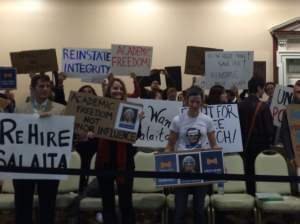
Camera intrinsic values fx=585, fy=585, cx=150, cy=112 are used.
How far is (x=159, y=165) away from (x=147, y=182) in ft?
3.34

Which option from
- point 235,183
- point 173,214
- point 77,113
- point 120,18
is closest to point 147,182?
point 173,214

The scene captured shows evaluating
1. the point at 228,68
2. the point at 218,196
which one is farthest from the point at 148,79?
the point at 218,196

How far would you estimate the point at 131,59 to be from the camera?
23.2 ft

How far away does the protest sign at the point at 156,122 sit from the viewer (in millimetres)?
5789

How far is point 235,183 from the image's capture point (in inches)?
229

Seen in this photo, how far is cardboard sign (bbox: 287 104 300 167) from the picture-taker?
16.0ft

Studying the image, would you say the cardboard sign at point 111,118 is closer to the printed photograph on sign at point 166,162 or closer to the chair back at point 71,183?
the printed photograph on sign at point 166,162

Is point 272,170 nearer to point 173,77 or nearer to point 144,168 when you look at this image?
point 144,168

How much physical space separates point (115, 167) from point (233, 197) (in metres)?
1.32

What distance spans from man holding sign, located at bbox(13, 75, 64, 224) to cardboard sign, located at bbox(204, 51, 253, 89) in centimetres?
301

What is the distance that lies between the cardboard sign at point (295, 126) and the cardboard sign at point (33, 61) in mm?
3238

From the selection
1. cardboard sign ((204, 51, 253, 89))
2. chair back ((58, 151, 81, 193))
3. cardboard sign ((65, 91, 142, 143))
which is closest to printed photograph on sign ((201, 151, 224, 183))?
cardboard sign ((65, 91, 142, 143))

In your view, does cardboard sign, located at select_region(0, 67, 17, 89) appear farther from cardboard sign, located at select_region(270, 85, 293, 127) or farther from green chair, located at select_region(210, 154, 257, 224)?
cardboard sign, located at select_region(270, 85, 293, 127)

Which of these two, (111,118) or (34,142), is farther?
(111,118)
